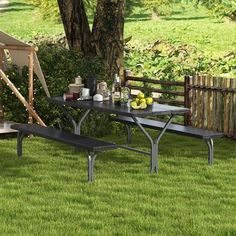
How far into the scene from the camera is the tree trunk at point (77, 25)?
585 inches

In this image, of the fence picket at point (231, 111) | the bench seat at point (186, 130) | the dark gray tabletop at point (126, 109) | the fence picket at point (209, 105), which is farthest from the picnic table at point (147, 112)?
the fence picket at point (209, 105)

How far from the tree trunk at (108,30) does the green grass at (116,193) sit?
2843mm

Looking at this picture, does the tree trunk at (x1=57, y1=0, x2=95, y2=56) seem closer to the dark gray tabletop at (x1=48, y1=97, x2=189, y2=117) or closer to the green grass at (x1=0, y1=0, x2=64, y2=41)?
the dark gray tabletop at (x1=48, y1=97, x2=189, y2=117)

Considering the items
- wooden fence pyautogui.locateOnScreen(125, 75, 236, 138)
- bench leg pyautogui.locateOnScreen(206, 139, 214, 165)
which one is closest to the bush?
wooden fence pyautogui.locateOnScreen(125, 75, 236, 138)

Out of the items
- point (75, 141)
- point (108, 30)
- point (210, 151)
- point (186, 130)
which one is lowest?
point (210, 151)

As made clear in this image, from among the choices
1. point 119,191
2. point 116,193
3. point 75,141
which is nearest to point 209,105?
point 75,141

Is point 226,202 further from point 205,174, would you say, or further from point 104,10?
point 104,10

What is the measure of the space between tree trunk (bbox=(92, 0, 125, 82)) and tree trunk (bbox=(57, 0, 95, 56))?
7.3 inches

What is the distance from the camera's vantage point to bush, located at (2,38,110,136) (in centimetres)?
1366

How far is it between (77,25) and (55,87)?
72.6 inches

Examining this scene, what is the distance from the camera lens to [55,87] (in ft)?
44.8

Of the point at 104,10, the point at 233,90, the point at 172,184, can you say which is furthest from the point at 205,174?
the point at 104,10

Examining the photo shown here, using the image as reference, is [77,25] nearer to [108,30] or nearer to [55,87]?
[108,30]

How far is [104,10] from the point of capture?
47.9ft
